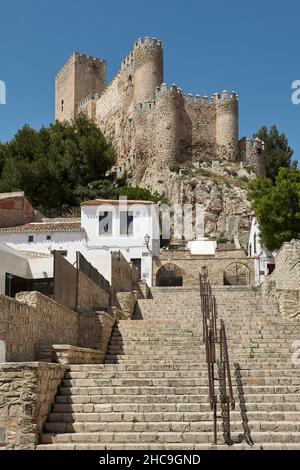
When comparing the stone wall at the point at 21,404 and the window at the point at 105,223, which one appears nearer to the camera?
the stone wall at the point at 21,404

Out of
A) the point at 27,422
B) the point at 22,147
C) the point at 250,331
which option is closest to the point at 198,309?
the point at 250,331

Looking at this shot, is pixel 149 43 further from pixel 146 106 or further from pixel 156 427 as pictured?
pixel 156 427

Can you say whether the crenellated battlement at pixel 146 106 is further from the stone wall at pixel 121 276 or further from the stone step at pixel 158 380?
the stone step at pixel 158 380

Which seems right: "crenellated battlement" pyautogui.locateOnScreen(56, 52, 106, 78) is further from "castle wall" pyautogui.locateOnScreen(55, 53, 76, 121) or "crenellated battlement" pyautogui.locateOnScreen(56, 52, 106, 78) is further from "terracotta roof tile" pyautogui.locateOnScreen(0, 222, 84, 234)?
"terracotta roof tile" pyautogui.locateOnScreen(0, 222, 84, 234)

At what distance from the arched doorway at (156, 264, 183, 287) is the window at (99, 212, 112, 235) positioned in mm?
3651

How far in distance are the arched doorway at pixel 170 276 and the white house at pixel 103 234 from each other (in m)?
1.47

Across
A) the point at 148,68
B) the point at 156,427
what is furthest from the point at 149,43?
the point at 156,427

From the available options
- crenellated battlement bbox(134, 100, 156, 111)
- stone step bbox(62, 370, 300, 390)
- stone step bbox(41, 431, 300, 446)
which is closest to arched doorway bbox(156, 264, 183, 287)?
stone step bbox(62, 370, 300, 390)

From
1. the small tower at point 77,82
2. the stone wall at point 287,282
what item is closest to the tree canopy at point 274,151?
the small tower at point 77,82

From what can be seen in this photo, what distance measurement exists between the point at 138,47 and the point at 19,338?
46884mm

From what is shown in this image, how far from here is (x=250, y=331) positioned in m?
16.2

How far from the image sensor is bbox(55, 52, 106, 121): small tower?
66.3 metres

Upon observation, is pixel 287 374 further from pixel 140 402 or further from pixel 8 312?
pixel 8 312

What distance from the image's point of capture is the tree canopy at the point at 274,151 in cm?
5422
